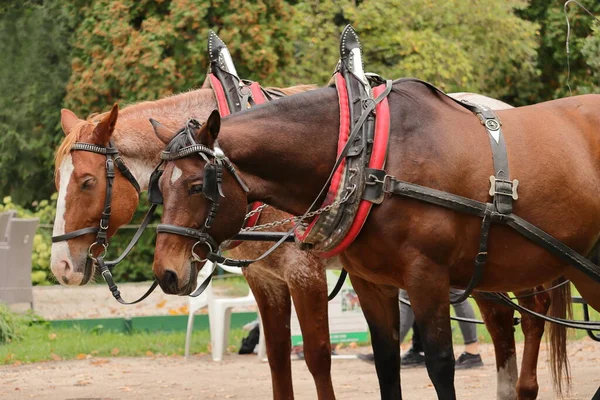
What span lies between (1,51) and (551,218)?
14954 mm

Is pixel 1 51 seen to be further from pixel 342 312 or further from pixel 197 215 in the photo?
pixel 197 215

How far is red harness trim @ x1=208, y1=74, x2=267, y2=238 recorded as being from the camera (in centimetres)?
532

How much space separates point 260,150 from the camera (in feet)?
13.4

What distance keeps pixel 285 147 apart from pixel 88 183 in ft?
5.30

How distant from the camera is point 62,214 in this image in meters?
5.30

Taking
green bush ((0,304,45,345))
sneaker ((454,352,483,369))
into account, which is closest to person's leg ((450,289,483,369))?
sneaker ((454,352,483,369))

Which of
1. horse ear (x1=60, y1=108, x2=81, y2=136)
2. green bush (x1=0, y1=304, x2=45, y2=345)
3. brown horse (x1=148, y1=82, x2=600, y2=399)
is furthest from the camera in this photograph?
green bush (x1=0, y1=304, x2=45, y2=345)

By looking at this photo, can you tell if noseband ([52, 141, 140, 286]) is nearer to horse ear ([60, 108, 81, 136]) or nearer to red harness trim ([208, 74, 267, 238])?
horse ear ([60, 108, 81, 136])

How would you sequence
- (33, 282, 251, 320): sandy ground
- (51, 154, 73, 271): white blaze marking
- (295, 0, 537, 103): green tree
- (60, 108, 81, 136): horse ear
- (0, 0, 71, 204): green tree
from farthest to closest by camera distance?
1. (0, 0, 71, 204): green tree
2. (295, 0, 537, 103): green tree
3. (33, 282, 251, 320): sandy ground
4. (60, 108, 81, 136): horse ear
5. (51, 154, 73, 271): white blaze marking

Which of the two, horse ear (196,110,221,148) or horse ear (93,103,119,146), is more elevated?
horse ear (93,103,119,146)

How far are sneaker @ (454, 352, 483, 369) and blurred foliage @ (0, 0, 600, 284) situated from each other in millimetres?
5758

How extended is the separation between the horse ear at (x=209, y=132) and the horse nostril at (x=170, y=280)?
52 centimetres

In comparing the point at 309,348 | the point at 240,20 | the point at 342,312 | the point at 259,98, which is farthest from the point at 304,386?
the point at 240,20

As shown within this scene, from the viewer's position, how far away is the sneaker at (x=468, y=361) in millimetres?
8609
